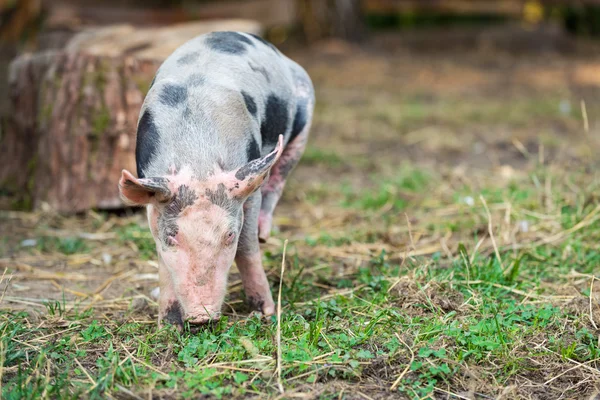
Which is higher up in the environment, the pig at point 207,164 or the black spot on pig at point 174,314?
the pig at point 207,164

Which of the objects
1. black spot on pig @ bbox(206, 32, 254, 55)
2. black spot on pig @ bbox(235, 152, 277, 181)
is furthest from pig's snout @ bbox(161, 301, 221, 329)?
black spot on pig @ bbox(206, 32, 254, 55)

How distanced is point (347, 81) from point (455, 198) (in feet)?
19.7

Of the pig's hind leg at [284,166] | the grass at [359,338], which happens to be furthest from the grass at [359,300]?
the pig's hind leg at [284,166]

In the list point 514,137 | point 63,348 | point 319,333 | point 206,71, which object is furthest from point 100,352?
point 514,137

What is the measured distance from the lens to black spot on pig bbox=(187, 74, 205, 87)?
11.4 ft

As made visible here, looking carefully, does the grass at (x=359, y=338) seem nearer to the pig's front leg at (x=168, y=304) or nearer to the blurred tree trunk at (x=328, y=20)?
the pig's front leg at (x=168, y=304)

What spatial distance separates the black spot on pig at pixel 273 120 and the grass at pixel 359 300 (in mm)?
727

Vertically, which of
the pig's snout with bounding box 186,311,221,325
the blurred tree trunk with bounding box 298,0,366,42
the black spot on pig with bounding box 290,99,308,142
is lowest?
the blurred tree trunk with bounding box 298,0,366,42

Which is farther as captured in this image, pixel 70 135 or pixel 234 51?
pixel 70 135

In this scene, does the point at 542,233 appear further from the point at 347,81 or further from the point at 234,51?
Answer: the point at 347,81

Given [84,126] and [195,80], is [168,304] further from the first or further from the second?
[84,126]

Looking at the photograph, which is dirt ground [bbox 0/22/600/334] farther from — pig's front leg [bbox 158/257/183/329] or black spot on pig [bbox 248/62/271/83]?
black spot on pig [bbox 248/62/271/83]

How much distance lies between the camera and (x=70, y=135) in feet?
17.6

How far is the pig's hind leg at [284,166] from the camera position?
414 centimetres
